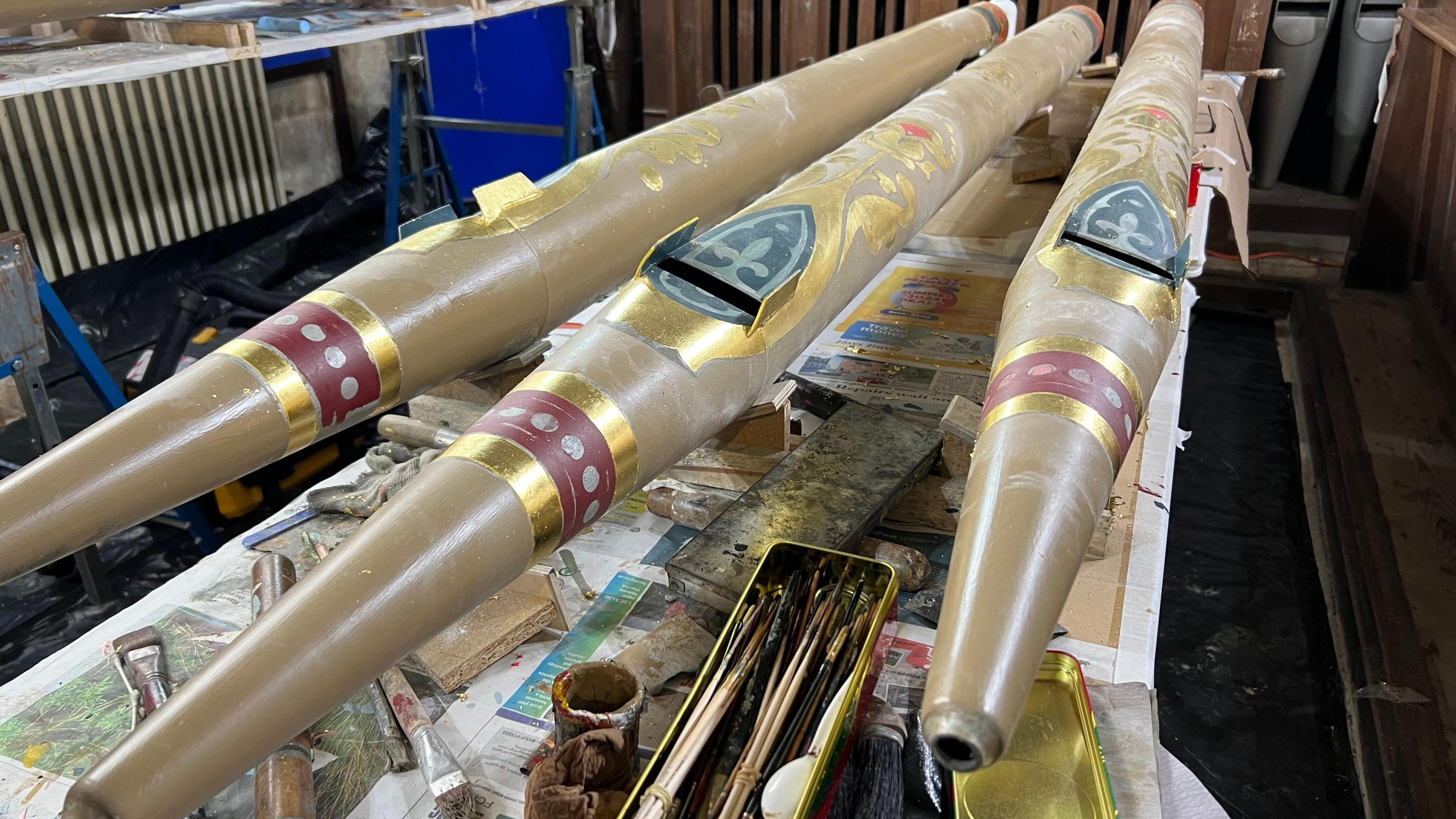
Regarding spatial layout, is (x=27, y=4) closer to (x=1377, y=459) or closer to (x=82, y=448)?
(x=82, y=448)

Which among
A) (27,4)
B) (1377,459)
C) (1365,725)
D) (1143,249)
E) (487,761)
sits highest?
(27,4)

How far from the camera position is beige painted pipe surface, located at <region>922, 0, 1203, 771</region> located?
0.79m

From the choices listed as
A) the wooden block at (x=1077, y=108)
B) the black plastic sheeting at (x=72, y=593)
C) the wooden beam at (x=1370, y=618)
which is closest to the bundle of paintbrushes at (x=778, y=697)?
the wooden beam at (x=1370, y=618)

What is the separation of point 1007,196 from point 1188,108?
3.16 ft

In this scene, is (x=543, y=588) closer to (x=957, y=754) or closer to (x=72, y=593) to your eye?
(x=957, y=754)

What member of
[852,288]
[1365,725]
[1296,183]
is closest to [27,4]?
[852,288]

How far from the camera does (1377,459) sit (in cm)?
271

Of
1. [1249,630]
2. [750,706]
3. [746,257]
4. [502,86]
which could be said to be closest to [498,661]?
[750,706]

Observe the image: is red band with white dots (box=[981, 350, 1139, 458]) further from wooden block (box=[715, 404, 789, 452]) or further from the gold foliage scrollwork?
wooden block (box=[715, 404, 789, 452])

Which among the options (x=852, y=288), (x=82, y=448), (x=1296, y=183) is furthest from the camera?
(x=1296, y=183)

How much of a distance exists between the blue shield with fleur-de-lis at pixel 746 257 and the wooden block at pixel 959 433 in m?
0.37

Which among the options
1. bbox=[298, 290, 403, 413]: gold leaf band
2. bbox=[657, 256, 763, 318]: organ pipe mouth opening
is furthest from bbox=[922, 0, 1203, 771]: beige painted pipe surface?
bbox=[298, 290, 403, 413]: gold leaf band

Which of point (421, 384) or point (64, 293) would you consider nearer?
point (421, 384)

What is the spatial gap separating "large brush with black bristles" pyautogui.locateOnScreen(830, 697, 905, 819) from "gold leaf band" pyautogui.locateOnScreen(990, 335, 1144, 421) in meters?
0.44
